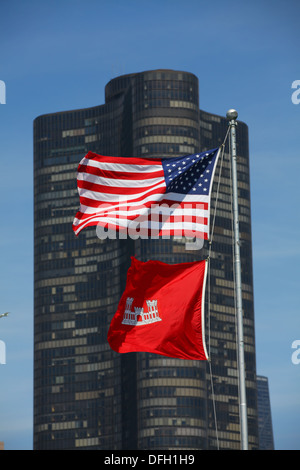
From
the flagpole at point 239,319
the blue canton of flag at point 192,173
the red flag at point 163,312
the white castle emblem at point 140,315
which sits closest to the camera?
the flagpole at point 239,319

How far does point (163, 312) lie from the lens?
143 ft

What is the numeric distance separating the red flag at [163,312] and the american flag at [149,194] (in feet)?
5.67

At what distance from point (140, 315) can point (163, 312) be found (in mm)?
1122

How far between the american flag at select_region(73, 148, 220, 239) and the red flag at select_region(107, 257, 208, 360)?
1728mm

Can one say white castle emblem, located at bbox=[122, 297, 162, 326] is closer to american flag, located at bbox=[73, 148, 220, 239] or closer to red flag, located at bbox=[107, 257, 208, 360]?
red flag, located at bbox=[107, 257, 208, 360]

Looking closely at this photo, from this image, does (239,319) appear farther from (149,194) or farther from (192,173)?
(149,194)

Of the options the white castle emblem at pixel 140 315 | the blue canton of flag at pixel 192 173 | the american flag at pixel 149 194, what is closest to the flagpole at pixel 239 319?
the blue canton of flag at pixel 192 173

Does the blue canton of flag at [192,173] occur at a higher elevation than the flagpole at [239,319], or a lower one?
higher

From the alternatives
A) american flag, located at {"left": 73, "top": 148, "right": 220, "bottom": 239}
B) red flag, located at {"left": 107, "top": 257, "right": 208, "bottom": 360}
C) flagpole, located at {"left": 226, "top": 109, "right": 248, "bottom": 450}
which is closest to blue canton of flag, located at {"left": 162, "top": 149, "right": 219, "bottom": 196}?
american flag, located at {"left": 73, "top": 148, "right": 220, "bottom": 239}

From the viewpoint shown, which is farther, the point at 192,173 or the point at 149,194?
the point at 149,194

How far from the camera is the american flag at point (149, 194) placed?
4334 centimetres

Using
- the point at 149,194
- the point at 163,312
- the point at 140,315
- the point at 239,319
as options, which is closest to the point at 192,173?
the point at 149,194

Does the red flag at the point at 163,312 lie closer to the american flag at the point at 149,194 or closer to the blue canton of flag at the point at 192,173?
the american flag at the point at 149,194
